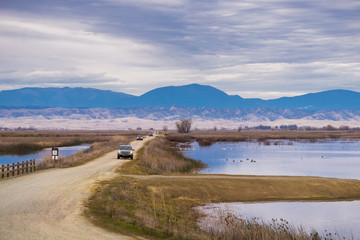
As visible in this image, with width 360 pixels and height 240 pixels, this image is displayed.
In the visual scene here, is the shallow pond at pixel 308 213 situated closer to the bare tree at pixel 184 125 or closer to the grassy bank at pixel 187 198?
the grassy bank at pixel 187 198

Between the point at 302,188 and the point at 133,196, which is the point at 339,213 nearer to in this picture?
the point at 302,188

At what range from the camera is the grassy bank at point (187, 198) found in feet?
59.5

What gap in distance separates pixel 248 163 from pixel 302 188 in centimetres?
2692

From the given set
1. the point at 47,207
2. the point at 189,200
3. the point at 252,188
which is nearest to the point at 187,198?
the point at 189,200

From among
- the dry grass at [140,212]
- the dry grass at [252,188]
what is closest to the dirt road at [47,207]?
the dry grass at [140,212]

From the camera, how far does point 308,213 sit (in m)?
26.1

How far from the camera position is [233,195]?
3041 centimetres

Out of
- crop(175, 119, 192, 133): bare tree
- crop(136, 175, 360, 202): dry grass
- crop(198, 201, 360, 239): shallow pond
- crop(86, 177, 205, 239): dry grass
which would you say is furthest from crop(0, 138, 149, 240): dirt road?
crop(175, 119, 192, 133): bare tree

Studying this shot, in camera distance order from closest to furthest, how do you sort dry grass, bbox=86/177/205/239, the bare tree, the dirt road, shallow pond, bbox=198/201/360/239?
the dirt road → dry grass, bbox=86/177/205/239 → shallow pond, bbox=198/201/360/239 → the bare tree

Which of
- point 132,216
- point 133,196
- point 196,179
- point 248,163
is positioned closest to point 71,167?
point 196,179

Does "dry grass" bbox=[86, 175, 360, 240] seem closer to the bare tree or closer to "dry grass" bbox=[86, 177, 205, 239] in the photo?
"dry grass" bbox=[86, 177, 205, 239]

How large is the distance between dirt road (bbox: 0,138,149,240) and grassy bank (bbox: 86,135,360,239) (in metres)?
0.93

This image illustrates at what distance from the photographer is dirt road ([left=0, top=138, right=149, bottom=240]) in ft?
52.6

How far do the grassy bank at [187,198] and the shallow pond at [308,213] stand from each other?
1.22 m
